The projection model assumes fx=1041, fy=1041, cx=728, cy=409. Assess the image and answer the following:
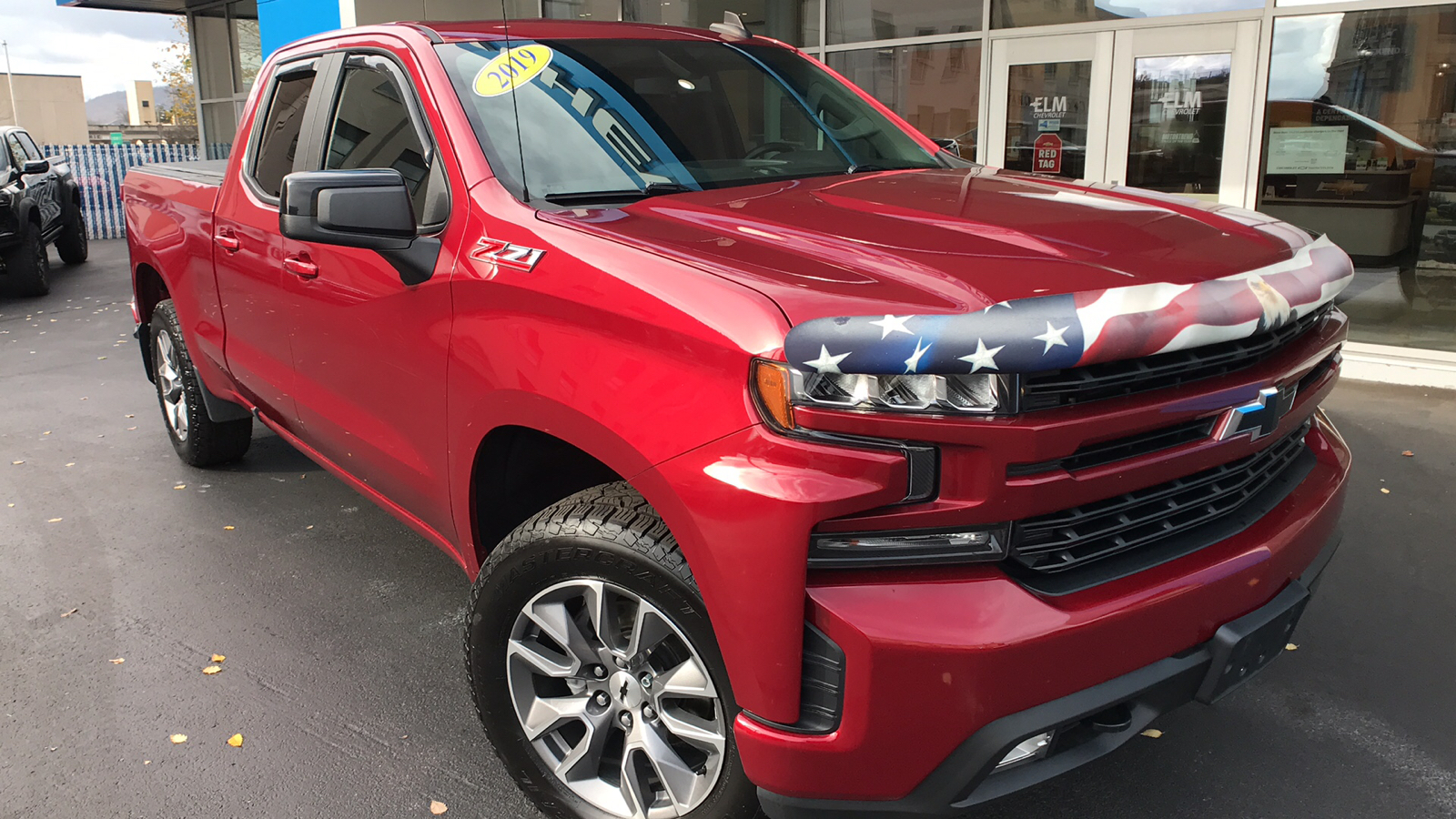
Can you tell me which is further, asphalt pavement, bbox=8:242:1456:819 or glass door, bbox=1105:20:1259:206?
glass door, bbox=1105:20:1259:206

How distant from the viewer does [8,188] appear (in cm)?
1090

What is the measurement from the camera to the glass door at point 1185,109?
7.65 m

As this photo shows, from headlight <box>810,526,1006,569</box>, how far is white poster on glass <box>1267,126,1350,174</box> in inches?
279

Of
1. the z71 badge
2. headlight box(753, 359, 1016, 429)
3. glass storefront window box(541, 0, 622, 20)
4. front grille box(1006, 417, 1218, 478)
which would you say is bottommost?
front grille box(1006, 417, 1218, 478)

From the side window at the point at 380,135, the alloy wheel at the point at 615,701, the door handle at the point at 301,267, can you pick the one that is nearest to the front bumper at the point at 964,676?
the alloy wheel at the point at 615,701

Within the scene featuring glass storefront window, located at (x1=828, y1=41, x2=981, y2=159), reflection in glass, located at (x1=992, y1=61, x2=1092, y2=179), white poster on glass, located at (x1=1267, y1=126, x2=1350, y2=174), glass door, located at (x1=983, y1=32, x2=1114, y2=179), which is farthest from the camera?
glass storefront window, located at (x1=828, y1=41, x2=981, y2=159)

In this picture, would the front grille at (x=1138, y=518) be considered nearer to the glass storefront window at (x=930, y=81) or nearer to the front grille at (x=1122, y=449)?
the front grille at (x=1122, y=449)

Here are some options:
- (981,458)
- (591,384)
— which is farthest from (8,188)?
(981,458)

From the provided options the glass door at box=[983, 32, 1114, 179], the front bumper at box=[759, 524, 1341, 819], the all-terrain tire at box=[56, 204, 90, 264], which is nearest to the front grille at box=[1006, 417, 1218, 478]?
the front bumper at box=[759, 524, 1341, 819]

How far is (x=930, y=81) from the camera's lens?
9633 millimetres

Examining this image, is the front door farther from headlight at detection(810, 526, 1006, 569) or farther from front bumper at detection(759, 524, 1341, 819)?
headlight at detection(810, 526, 1006, 569)

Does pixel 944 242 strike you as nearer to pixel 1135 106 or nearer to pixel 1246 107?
pixel 1246 107

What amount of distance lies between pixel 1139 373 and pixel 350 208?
5.89ft

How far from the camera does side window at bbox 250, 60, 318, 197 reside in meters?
3.55
